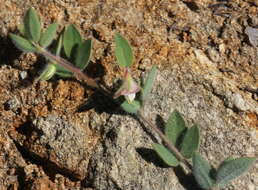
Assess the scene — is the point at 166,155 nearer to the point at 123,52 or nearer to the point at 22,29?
the point at 123,52

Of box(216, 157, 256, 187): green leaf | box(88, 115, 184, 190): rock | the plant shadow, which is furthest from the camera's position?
the plant shadow

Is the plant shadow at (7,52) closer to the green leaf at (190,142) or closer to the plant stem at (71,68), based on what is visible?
the plant stem at (71,68)

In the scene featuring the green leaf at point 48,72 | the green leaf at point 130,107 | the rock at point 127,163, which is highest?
the green leaf at point 48,72

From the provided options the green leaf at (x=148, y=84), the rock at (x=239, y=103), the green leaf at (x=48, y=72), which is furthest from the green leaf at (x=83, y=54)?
the rock at (x=239, y=103)

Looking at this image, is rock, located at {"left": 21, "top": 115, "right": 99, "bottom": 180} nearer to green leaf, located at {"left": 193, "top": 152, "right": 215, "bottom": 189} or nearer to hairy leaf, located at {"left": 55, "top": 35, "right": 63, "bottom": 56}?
hairy leaf, located at {"left": 55, "top": 35, "right": 63, "bottom": 56}

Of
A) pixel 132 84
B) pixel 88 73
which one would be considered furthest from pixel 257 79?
pixel 88 73

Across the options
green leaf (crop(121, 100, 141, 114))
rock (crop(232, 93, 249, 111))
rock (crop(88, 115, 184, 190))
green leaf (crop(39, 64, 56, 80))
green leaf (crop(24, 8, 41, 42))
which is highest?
green leaf (crop(24, 8, 41, 42))

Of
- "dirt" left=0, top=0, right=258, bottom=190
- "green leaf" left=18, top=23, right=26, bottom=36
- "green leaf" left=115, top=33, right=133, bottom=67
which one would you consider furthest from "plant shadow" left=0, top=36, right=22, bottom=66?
"green leaf" left=115, top=33, right=133, bottom=67
